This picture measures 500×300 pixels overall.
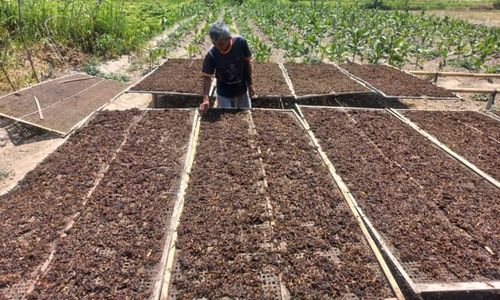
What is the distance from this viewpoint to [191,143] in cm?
428

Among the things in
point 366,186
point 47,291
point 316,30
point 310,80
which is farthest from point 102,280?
point 316,30

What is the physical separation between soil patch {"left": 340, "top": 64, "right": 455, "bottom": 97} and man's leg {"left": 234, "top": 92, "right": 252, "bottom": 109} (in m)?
2.81

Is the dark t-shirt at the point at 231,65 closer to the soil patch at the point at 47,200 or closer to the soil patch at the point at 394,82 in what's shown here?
the soil patch at the point at 47,200

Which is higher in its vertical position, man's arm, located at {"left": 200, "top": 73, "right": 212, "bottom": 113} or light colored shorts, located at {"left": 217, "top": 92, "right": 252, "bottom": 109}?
man's arm, located at {"left": 200, "top": 73, "right": 212, "bottom": 113}

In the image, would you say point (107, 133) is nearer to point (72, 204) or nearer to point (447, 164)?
point (72, 204)

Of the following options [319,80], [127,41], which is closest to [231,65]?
[319,80]

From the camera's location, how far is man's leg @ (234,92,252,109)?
5.34 meters

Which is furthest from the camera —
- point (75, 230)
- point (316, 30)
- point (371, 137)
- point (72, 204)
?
point (316, 30)

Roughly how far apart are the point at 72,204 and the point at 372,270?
2.85 metres

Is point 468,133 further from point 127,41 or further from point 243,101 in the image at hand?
point 127,41

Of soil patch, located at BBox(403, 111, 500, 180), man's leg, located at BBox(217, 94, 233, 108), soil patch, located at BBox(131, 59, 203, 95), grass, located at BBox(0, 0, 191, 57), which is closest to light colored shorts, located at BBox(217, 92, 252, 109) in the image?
man's leg, located at BBox(217, 94, 233, 108)

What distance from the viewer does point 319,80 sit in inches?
282

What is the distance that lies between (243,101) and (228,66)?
2.84 ft

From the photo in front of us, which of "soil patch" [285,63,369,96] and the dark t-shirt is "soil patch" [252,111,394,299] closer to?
the dark t-shirt
